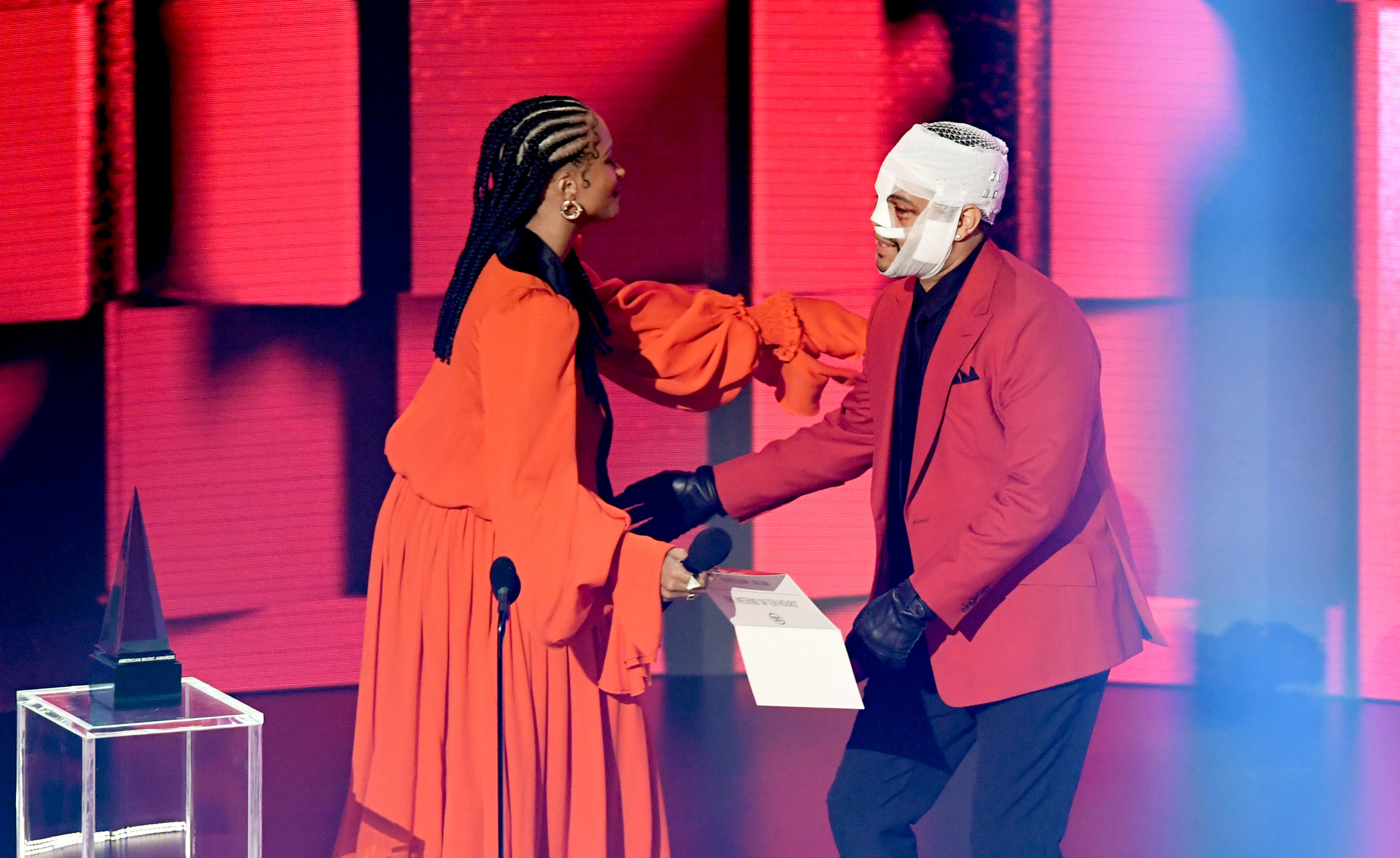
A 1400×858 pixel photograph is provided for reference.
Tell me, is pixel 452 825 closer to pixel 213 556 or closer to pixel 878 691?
pixel 878 691

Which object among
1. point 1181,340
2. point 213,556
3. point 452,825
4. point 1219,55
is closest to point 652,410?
point 213,556

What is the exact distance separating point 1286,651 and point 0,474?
4.39 metres

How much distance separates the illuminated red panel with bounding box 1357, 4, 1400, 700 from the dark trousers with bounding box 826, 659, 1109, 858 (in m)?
2.88

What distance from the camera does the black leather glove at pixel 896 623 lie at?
2211mm

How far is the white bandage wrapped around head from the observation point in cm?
231

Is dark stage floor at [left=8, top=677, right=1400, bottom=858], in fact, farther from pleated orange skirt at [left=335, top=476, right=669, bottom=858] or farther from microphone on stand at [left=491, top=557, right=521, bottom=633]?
microphone on stand at [left=491, top=557, right=521, bottom=633]

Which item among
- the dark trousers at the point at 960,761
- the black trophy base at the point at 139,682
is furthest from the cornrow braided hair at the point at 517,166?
the dark trousers at the point at 960,761

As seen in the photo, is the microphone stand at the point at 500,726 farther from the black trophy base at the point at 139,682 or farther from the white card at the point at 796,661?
the black trophy base at the point at 139,682

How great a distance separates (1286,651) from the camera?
4.84 metres

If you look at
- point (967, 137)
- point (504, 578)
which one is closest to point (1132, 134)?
point (967, 137)

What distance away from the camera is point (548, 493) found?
2.19 metres

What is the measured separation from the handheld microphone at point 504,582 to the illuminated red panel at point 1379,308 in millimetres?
3681

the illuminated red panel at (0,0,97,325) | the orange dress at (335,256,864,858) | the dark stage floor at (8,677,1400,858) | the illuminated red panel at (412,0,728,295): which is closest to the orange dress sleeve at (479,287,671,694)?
the orange dress at (335,256,864,858)

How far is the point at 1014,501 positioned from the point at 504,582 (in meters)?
0.81
